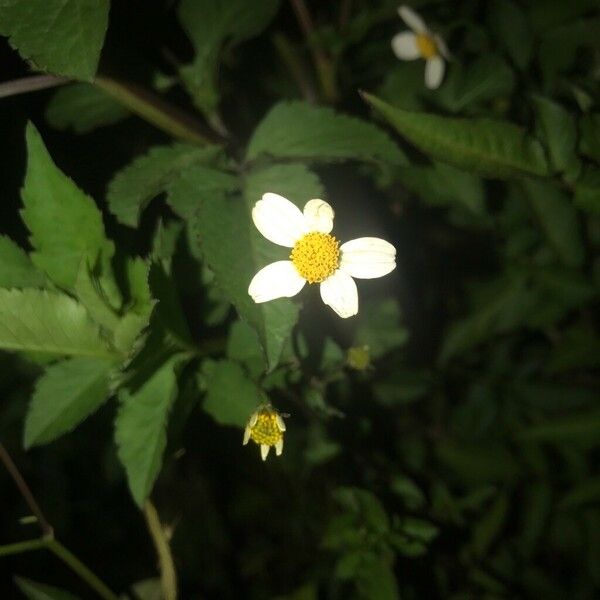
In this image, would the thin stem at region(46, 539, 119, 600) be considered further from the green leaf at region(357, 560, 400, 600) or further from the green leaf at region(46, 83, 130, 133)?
the green leaf at region(46, 83, 130, 133)

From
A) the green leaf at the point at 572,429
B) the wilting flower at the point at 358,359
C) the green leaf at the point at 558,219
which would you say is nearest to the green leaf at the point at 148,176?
the wilting flower at the point at 358,359

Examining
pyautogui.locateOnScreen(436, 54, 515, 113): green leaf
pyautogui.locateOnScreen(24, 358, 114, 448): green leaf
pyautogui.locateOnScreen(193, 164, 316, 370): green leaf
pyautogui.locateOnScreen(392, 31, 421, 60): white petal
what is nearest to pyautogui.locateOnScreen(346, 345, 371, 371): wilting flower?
pyautogui.locateOnScreen(193, 164, 316, 370): green leaf

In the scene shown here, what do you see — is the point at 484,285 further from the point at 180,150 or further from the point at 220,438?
the point at 180,150

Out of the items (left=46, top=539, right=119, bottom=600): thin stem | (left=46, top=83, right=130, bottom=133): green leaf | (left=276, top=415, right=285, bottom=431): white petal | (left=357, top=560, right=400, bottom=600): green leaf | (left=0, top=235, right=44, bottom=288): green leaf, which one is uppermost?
(left=46, top=83, right=130, bottom=133): green leaf

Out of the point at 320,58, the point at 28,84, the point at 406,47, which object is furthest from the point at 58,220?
the point at 406,47

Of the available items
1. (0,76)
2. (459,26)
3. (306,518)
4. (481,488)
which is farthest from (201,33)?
(306,518)

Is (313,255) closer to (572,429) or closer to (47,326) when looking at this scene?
(47,326)
